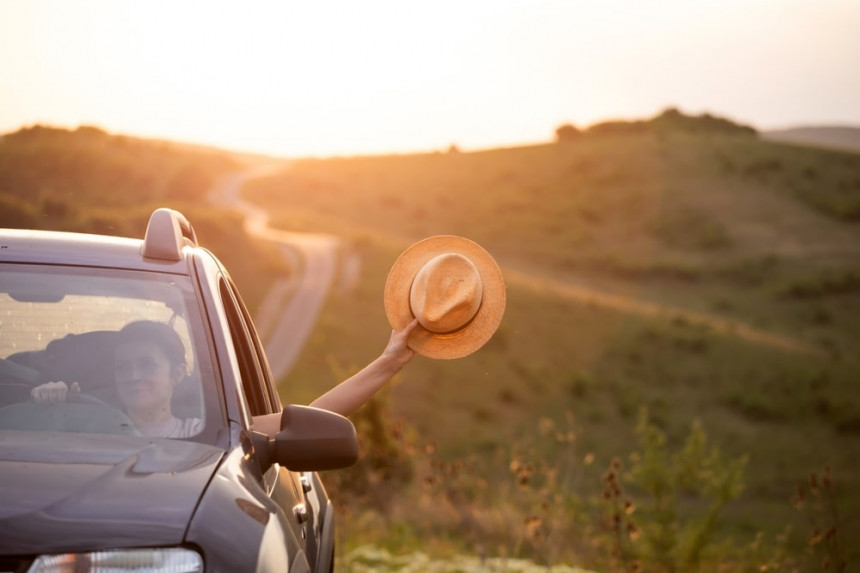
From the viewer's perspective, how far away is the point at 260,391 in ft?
13.1

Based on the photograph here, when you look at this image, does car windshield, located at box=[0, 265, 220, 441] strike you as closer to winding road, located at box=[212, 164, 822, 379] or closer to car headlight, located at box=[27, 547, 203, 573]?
car headlight, located at box=[27, 547, 203, 573]

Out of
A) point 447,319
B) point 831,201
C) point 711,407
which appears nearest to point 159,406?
point 447,319

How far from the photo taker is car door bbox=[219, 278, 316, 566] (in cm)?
343

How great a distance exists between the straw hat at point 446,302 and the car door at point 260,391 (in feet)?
2.11

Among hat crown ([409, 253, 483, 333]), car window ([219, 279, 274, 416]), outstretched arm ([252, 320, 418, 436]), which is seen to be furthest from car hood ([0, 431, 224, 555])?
hat crown ([409, 253, 483, 333])

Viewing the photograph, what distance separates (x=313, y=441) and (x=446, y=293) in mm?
1880

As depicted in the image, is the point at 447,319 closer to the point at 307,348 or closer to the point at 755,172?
the point at 307,348

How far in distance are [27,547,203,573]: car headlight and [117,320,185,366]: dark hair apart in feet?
3.48

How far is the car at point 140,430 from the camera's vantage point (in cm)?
238

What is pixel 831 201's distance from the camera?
10875 centimetres

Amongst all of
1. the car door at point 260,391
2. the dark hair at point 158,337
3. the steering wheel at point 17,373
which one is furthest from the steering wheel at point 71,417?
the car door at point 260,391

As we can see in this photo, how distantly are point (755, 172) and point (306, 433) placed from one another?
117m

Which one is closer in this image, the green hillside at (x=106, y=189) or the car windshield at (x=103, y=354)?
the car windshield at (x=103, y=354)

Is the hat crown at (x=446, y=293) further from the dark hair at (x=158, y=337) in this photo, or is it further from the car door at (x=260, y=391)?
the dark hair at (x=158, y=337)
